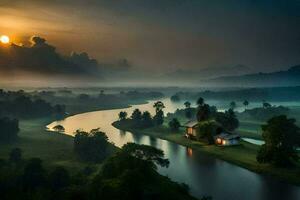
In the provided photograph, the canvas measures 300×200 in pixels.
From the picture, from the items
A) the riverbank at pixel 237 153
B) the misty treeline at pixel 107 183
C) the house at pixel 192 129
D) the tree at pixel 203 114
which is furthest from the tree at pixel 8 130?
the tree at pixel 203 114

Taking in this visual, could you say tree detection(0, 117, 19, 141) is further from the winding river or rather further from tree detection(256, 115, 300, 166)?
tree detection(256, 115, 300, 166)

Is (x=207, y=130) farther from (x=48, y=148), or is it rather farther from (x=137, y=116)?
(x=137, y=116)

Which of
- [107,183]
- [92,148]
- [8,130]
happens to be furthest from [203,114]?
[107,183]

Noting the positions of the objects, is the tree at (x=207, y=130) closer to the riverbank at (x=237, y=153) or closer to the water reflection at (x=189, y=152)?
the riverbank at (x=237, y=153)

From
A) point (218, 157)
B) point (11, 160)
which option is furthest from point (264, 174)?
point (11, 160)

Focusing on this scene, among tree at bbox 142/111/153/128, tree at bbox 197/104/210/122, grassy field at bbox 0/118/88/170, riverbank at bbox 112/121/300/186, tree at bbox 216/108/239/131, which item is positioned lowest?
grassy field at bbox 0/118/88/170

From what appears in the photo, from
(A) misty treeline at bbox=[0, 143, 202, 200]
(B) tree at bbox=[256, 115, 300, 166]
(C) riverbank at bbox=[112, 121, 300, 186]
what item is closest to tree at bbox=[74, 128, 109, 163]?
(A) misty treeline at bbox=[0, 143, 202, 200]
